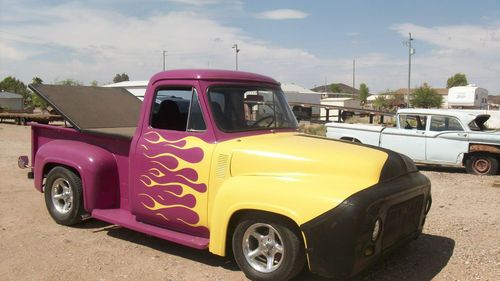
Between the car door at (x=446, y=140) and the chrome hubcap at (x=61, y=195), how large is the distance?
9.31 metres

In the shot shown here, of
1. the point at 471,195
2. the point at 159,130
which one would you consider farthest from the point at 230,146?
the point at 471,195

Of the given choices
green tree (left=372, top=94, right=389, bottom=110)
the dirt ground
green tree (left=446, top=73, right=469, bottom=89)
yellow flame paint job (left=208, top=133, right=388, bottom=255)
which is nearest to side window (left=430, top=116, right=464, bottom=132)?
the dirt ground

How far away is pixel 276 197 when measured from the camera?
4.18 m

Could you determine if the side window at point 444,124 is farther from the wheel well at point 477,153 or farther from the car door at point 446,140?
the wheel well at point 477,153

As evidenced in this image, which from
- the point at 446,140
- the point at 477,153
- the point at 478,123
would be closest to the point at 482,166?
the point at 477,153

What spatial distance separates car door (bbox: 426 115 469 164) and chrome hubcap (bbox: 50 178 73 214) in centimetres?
931

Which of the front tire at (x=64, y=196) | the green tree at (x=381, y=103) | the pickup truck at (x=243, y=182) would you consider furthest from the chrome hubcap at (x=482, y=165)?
the green tree at (x=381, y=103)

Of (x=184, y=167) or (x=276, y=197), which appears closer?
(x=276, y=197)

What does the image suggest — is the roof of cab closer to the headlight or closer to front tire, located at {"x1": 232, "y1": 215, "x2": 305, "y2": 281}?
front tire, located at {"x1": 232, "y1": 215, "x2": 305, "y2": 281}

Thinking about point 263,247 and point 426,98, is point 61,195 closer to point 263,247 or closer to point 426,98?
point 263,247

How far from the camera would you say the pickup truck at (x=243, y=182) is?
13.1 ft

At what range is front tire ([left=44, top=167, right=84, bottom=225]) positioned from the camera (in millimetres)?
6188

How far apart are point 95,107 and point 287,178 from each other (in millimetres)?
4012

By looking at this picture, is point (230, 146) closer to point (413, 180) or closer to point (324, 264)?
point (324, 264)
